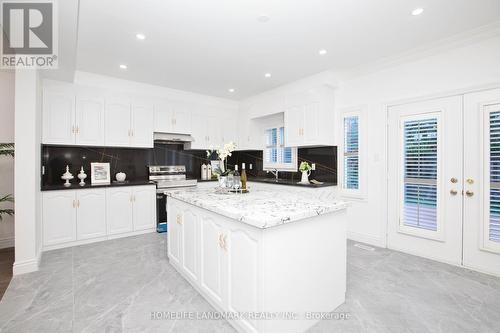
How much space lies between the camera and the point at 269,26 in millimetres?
2420

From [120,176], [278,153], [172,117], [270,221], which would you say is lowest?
[270,221]

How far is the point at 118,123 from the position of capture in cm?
401

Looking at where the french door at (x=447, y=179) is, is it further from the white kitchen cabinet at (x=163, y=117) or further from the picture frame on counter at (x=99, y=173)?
the picture frame on counter at (x=99, y=173)

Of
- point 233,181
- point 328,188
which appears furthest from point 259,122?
Result: point 233,181

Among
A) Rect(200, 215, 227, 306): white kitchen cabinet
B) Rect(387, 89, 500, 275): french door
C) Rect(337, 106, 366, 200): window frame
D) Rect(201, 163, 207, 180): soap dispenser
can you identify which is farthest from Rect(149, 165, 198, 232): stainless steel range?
Rect(387, 89, 500, 275): french door

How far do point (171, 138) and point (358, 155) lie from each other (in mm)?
3388

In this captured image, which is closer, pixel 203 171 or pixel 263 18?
pixel 263 18

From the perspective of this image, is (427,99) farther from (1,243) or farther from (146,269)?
(1,243)

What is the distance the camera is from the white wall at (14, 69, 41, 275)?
102 inches

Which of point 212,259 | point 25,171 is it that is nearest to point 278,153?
point 212,259

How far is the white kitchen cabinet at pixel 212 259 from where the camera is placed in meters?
1.84

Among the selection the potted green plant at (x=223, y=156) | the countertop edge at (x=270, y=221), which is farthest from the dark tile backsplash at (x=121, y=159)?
the countertop edge at (x=270, y=221)

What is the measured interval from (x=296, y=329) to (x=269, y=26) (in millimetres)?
2706

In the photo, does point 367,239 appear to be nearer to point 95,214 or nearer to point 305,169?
point 305,169
